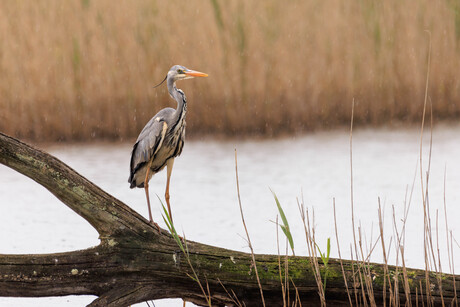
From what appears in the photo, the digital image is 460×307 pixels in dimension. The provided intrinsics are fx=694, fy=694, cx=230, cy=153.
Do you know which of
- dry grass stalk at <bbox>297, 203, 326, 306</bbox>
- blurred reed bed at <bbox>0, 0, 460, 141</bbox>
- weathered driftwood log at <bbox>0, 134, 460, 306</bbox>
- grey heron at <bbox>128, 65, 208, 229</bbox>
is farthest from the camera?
blurred reed bed at <bbox>0, 0, 460, 141</bbox>

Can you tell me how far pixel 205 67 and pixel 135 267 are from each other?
6.28 ft

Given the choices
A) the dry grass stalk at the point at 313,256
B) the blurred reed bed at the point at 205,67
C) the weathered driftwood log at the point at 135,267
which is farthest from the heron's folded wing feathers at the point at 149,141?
the blurred reed bed at the point at 205,67

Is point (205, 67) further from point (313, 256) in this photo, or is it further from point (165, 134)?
point (313, 256)

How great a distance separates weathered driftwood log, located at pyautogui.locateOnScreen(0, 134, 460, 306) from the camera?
2133 mm

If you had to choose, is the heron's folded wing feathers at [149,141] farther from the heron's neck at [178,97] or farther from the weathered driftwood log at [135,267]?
the weathered driftwood log at [135,267]

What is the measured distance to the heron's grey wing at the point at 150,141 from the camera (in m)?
2.55

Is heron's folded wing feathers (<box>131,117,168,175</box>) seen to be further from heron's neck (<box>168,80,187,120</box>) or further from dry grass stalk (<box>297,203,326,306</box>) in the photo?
dry grass stalk (<box>297,203,326,306</box>)

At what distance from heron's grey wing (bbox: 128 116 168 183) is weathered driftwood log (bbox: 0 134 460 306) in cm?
38

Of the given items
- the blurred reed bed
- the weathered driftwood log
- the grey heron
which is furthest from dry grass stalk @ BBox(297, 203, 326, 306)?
the blurred reed bed

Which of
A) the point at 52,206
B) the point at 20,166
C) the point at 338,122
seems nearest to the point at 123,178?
the point at 52,206

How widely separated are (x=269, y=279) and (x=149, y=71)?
6.75ft

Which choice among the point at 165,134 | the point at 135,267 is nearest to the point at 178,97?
the point at 165,134

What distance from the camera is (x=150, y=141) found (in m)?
2.55

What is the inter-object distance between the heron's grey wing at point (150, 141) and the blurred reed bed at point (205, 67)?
4.28ft
